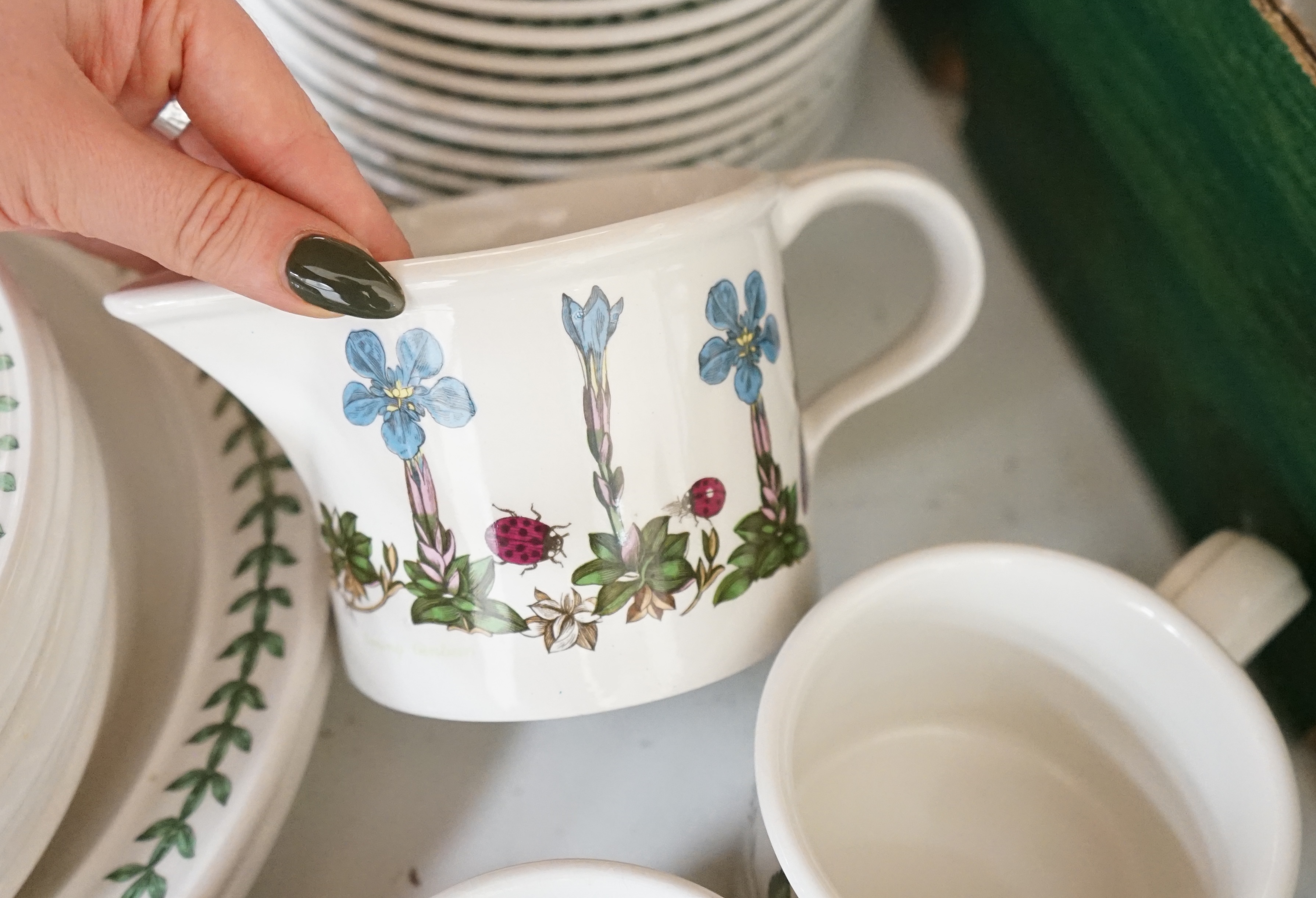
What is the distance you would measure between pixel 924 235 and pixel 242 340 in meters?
0.19

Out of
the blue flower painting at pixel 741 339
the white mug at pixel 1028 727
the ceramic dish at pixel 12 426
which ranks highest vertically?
the ceramic dish at pixel 12 426

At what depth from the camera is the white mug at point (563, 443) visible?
24 centimetres

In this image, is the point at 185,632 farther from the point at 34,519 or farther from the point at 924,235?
the point at 924,235

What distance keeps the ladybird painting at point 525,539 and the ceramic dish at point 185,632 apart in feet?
0.26

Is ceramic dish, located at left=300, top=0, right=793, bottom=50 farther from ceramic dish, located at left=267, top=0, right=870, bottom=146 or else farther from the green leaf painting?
the green leaf painting

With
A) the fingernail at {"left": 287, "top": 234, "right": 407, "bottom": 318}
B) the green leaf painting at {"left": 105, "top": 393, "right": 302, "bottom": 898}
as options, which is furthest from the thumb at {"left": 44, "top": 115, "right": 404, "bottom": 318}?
the green leaf painting at {"left": 105, "top": 393, "right": 302, "bottom": 898}

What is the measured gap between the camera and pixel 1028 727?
312mm

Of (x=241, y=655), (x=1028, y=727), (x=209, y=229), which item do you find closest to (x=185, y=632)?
(x=241, y=655)

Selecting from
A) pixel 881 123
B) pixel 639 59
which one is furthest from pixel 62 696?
pixel 881 123

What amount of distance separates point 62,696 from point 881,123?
0.36 meters

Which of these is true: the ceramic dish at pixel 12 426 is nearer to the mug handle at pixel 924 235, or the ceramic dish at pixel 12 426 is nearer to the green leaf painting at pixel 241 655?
the green leaf painting at pixel 241 655

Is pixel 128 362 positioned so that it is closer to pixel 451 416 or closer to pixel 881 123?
pixel 451 416

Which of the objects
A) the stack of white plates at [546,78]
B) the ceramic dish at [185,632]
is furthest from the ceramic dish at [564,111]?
the ceramic dish at [185,632]

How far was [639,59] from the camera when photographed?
0.31m
